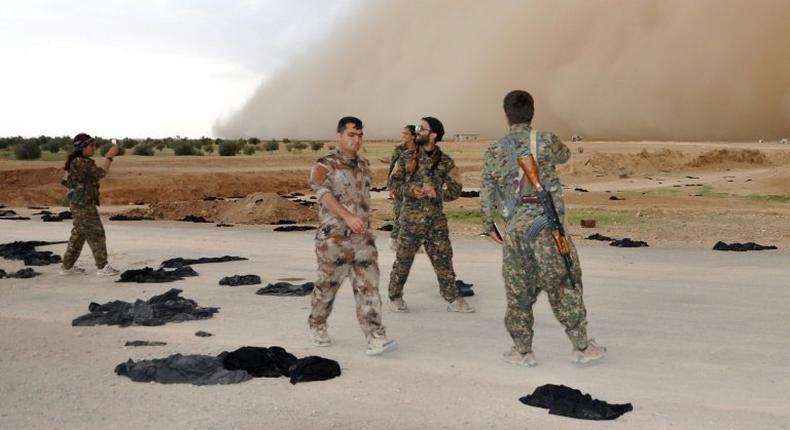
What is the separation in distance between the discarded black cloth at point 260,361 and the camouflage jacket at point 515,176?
1680 millimetres

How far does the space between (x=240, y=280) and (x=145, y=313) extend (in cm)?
250

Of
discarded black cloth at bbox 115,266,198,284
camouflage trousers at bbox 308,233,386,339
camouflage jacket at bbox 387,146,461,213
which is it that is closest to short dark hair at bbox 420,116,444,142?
camouflage jacket at bbox 387,146,461,213

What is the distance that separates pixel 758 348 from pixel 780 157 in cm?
4748

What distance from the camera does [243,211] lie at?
21406 millimetres

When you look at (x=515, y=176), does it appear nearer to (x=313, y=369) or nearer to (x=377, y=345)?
(x=377, y=345)

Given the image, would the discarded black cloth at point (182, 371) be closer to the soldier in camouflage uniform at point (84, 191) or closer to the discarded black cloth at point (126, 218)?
the soldier in camouflage uniform at point (84, 191)

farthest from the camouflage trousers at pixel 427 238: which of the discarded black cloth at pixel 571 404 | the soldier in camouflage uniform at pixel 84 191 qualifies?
the soldier in camouflage uniform at pixel 84 191

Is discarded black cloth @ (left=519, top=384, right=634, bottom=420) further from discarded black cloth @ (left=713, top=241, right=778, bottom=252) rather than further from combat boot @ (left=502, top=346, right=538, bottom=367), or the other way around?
discarded black cloth @ (left=713, top=241, right=778, bottom=252)

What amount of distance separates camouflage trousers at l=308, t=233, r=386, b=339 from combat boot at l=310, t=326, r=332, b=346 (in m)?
0.40

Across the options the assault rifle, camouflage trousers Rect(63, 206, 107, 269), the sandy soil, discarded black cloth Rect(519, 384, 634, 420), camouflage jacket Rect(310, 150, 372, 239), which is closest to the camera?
discarded black cloth Rect(519, 384, 634, 420)

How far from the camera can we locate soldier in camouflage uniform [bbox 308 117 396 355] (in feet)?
21.3

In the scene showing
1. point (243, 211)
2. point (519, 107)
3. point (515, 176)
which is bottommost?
point (243, 211)

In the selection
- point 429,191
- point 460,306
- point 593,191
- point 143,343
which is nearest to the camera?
point 143,343

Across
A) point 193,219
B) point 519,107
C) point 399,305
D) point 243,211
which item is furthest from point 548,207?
point 193,219
